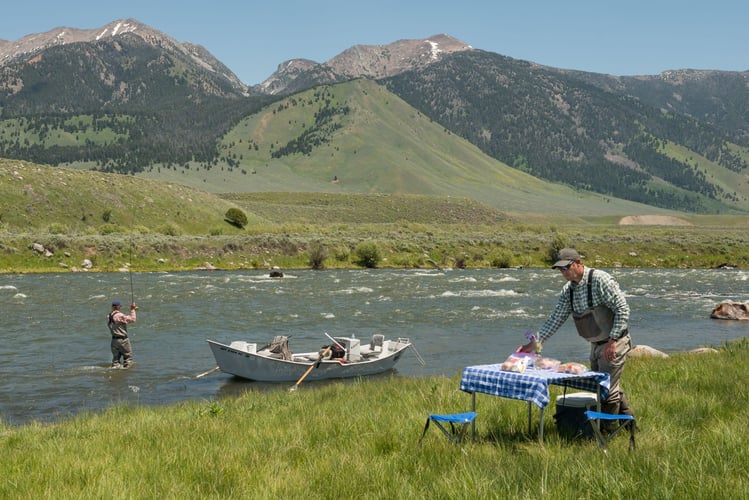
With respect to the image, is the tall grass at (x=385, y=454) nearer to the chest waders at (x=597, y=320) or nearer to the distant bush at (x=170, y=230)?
the chest waders at (x=597, y=320)

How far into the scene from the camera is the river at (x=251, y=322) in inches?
814

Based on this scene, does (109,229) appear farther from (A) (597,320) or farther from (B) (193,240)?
(A) (597,320)

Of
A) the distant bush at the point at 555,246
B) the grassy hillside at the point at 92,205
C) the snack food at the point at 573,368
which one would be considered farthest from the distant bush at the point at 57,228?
the snack food at the point at 573,368

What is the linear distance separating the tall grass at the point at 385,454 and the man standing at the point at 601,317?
2.58 feet

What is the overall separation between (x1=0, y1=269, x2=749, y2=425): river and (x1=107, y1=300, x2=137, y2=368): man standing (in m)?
0.51

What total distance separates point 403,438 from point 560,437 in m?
2.04

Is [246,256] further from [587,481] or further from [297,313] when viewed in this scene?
[587,481]

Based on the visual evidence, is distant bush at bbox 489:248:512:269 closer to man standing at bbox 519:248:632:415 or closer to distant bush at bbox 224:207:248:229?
distant bush at bbox 224:207:248:229

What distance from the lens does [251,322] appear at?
112 feet

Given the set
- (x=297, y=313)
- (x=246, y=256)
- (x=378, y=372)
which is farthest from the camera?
(x=246, y=256)

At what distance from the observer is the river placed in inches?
814

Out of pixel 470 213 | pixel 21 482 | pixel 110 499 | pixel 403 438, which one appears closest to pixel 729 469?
pixel 403 438

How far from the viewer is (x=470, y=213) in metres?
179

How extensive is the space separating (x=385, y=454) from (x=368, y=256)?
67318 mm
